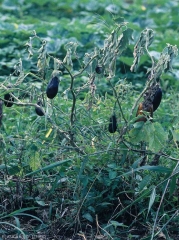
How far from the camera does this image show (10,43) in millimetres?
6430

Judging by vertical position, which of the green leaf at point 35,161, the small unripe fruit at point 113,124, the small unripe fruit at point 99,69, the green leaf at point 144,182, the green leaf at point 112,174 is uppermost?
the small unripe fruit at point 99,69

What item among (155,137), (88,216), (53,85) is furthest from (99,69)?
(88,216)

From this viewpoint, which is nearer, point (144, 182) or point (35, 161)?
point (144, 182)

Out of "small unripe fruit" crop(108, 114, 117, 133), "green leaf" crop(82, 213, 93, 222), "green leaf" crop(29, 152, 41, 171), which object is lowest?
"green leaf" crop(82, 213, 93, 222)

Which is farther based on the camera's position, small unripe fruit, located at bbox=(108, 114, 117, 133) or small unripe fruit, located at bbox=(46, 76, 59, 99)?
small unripe fruit, located at bbox=(108, 114, 117, 133)

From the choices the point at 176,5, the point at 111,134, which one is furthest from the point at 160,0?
the point at 111,134

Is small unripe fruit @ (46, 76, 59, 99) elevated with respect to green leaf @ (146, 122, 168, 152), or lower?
elevated

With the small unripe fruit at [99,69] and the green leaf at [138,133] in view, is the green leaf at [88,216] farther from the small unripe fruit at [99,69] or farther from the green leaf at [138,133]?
the small unripe fruit at [99,69]

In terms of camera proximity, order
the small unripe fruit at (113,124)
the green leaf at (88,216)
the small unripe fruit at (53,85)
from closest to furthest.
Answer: the small unripe fruit at (53,85), the green leaf at (88,216), the small unripe fruit at (113,124)

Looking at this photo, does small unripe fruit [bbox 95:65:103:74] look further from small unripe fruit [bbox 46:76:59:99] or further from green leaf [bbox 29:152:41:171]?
green leaf [bbox 29:152:41:171]

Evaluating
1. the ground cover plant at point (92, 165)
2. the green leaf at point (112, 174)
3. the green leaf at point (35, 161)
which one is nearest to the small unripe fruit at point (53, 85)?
the ground cover plant at point (92, 165)

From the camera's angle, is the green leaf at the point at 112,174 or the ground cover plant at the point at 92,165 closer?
the ground cover plant at the point at 92,165

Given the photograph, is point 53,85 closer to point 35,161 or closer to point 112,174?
point 35,161

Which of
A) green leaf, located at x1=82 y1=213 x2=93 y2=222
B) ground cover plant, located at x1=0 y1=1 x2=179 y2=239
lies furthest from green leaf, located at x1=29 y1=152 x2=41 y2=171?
green leaf, located at x1=82 y1=213 x2=93 y2=222
